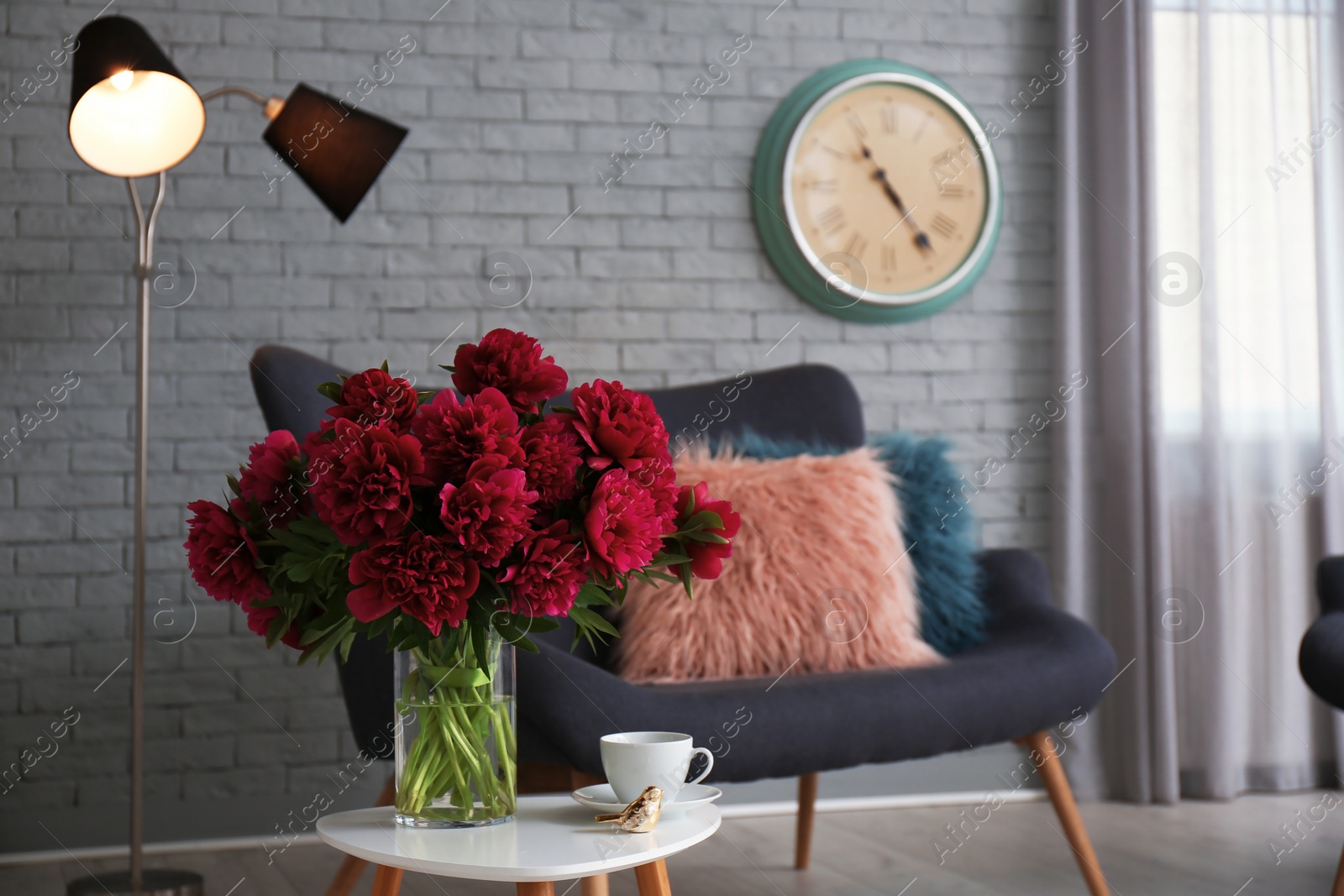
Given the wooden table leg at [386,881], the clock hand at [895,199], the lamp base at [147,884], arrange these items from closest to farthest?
the wooden table leg at [386,881] → the lamp base at [147,884] → the clock hand at [895,199]

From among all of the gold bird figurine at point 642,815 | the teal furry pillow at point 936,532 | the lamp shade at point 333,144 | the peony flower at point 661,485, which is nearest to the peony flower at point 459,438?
the peony flower at point 661,485

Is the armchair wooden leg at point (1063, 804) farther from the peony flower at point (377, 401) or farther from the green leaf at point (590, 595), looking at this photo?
the peony flower at point (377, 401)

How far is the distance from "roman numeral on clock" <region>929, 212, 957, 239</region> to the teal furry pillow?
0.87m

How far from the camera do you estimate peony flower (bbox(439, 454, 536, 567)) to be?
90 cm

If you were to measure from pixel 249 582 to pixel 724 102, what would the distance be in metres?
2.07

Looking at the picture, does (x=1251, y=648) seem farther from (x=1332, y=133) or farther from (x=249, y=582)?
(x=249, y=582)

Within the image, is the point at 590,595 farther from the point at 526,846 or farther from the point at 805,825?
the point at 805,825

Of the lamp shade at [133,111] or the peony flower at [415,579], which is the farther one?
the lamp shade at [133,111]

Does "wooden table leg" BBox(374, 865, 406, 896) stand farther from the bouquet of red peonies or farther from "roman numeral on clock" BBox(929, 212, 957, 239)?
"roman numeral on clock" BBox(929, 212, 957, 239)

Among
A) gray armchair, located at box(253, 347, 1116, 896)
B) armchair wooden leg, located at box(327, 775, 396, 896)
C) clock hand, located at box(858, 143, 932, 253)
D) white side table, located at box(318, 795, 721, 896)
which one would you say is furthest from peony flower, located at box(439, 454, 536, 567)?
clock hand, located at box(858, 143, 932, 253)

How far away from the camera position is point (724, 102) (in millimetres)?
2762

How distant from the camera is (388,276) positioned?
259 cm

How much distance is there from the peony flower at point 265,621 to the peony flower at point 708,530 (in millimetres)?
356

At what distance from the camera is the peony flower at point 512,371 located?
1.02 meters
